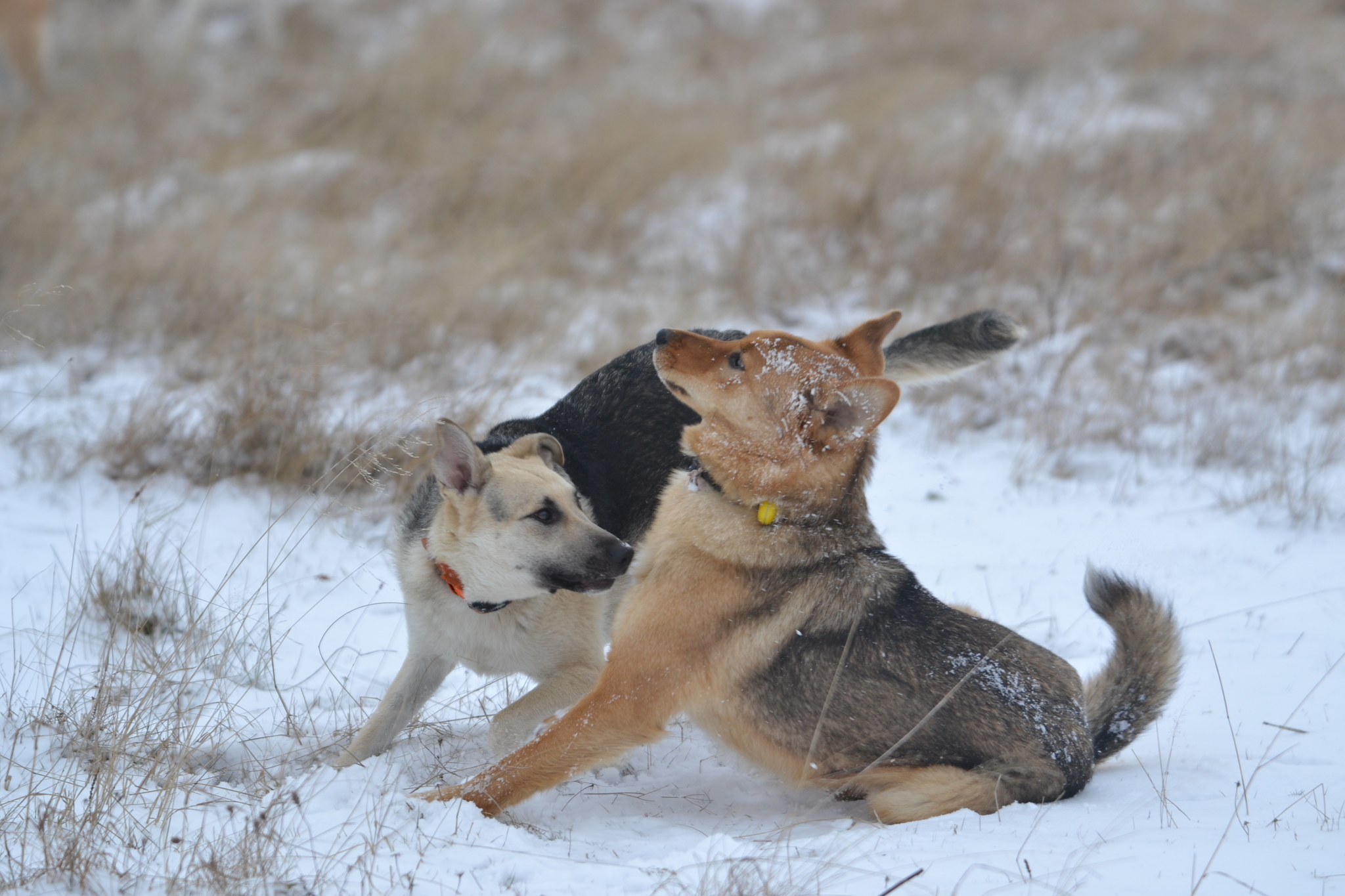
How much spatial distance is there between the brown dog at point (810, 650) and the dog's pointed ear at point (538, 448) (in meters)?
0.75

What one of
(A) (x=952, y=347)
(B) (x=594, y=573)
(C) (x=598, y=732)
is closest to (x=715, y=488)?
(B) (x=594, y=573)

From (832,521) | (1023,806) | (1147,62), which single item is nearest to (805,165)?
(1147,62)

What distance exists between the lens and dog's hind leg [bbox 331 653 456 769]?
356 centimetres

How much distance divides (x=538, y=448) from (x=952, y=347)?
1.79 m

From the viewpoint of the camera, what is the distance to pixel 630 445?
14.2 ft

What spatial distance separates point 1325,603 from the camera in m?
4.62

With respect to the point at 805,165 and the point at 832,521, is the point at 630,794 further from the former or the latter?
the point at 805,165

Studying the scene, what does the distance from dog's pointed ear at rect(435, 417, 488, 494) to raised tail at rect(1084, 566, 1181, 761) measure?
2324 mm

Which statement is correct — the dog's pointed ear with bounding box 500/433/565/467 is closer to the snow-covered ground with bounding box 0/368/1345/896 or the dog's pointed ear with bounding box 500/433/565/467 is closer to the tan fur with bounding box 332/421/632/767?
the tan fur with bounding box 332/421/632/767

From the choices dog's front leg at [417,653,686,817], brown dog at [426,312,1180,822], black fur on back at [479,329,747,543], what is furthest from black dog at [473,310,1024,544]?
dog's front leg at [417,653,686,817]

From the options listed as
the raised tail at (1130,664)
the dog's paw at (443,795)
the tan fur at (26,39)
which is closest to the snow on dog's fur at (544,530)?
the dog's paw at (443,795)

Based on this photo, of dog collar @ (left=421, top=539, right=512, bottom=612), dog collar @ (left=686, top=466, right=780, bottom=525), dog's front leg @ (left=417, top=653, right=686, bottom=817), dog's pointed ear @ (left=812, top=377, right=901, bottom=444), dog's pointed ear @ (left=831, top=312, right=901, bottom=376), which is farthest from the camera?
dog collar @ (left=421, top=539, right=512, bottom=612)

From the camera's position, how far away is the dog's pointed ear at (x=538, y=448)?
396 cm

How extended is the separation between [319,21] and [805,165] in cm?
923
